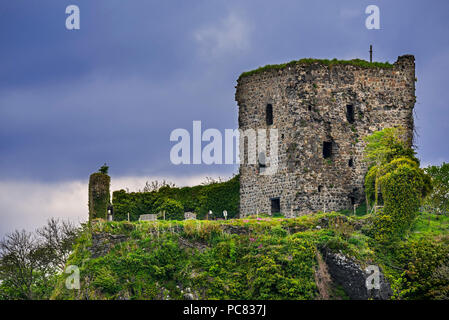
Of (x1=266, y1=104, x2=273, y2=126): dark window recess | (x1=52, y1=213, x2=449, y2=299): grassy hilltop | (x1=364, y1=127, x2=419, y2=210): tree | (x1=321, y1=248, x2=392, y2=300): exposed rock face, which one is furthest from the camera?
(x1=266, y1=104, x2=273, y2=126): dark window recess

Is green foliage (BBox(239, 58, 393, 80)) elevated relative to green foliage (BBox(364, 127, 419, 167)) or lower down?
elevated

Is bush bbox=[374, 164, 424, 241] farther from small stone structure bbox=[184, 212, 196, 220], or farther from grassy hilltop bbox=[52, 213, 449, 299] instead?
small stone structure bbox=[184, 212, 196, 220]

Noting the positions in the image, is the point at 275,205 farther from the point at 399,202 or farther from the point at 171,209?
the point at 399,202

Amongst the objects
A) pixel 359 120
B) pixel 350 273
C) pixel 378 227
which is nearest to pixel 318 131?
pixel 359 120

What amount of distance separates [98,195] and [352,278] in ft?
49.5

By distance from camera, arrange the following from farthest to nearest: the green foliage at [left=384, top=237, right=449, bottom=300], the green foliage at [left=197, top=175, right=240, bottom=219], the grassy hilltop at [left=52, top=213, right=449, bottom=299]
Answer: the green foliage at [left=197, top=175, right=240, bottom=219], the green foliage at [left=384, top=237, right=449, bottom=300], the grassy hilltop at [left=52, top=213, right=449, bottom=299]

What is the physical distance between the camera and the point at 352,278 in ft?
162

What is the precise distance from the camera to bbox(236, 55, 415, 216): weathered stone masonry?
59594mm

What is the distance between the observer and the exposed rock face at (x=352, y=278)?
160ft

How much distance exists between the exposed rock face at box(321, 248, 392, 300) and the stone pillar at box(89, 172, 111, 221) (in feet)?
41.8

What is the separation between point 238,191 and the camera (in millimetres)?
62531

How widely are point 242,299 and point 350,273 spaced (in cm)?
556

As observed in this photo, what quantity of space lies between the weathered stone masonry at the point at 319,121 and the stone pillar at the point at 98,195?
9.29m

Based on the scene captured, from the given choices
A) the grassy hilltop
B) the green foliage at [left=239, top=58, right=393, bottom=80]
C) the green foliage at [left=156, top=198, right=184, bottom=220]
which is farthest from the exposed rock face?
the green foliage at [left=156, top=198, right=184, bottom=220]
